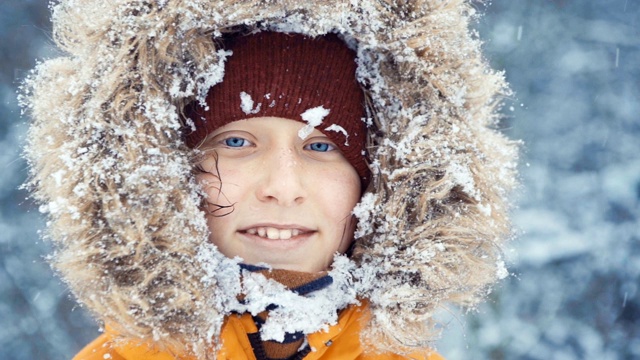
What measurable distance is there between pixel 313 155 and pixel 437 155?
324 millimetres

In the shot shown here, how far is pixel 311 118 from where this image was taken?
1.59 meters

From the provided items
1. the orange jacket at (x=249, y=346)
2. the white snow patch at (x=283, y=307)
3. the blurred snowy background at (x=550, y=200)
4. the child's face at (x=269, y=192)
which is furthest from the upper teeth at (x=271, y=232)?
the blurred snowy background at (x=550, y=200)

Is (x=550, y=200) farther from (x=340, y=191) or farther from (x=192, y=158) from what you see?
(x=192, y=158)

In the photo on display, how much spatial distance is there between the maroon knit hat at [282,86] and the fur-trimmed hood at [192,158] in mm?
40

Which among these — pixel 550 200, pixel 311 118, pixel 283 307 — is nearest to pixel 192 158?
pixel 311 118

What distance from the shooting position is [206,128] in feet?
5.19

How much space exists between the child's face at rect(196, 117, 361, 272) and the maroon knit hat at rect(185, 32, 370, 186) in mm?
39

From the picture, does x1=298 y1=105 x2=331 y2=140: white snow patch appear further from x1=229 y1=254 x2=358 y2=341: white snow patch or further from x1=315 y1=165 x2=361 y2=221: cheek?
x1=229 y1=254 x2=358 y2=341: white snow patch

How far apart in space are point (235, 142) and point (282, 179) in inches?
6.8

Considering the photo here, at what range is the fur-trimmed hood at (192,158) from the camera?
142 cm

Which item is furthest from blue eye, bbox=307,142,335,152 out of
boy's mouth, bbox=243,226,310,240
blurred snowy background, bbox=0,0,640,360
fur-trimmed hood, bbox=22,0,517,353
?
blurred snowy background, bbox=0,0,640,360

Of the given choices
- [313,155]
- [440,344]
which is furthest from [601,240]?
[313,155]

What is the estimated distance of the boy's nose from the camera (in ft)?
5.11

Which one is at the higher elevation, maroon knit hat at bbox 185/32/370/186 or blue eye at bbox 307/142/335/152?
maroon knit hat at bbox 185/32/370/186
